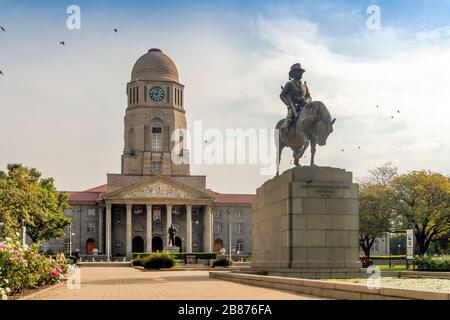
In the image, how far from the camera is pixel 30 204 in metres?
58.4

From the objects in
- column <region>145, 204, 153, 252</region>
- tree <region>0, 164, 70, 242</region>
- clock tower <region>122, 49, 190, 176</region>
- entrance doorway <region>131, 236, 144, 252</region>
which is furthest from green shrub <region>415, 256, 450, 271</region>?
clock tower <region>122, 49, 190, 176</region>

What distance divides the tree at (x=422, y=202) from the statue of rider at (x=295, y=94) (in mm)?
39330

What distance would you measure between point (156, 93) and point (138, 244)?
80.7 ft

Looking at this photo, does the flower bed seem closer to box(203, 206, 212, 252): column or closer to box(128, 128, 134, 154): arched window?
box(203, 206, 212, 252): column

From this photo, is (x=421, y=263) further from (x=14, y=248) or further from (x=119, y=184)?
(x=119, y=184)

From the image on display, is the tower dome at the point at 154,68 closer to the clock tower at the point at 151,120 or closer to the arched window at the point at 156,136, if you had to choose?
the clock tower at the point at 151,120

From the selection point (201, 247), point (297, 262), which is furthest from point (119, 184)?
point (297, 262)

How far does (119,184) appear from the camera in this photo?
10956 cm

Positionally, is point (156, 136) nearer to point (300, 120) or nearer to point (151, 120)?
point (151, 120)

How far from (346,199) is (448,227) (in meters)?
44.7

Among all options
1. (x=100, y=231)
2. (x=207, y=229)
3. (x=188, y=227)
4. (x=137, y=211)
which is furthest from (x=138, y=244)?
(x=207, y=229)

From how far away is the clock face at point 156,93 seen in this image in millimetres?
112188

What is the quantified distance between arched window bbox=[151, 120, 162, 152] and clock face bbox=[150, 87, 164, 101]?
12.7 ft

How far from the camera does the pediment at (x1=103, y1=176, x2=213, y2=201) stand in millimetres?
105250
